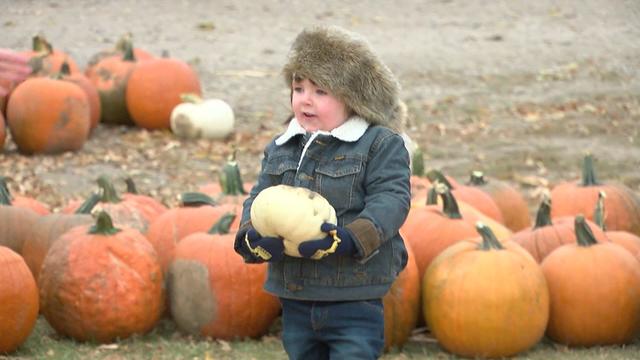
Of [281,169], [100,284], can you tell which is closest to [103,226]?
[100,284]

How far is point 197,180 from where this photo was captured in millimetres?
10305

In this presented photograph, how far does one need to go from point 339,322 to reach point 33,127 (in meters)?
6.68

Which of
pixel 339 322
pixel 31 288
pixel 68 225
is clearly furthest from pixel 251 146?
pixel 339 322

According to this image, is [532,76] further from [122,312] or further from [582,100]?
[122,312]

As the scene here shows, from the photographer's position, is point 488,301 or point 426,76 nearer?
point 488,301

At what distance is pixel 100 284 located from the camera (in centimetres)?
612

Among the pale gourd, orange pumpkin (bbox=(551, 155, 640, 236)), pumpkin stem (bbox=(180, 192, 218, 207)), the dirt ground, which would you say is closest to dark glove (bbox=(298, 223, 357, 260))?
the pale gourd

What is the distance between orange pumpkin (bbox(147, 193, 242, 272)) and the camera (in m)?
6.72

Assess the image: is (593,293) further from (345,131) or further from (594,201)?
(345,131)

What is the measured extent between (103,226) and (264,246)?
2.12m

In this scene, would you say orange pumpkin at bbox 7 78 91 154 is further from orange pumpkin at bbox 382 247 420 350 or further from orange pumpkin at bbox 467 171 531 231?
orange pumpkin at bbox 382 247 420 350

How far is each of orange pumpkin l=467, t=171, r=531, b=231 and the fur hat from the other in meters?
3.26

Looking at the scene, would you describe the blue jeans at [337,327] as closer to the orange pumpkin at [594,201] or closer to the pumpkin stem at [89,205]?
the pumpkin stem at [89,205]

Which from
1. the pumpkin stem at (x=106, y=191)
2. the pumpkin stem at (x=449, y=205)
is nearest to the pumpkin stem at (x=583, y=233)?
the pumpkin stem at (x=449, y=205)
